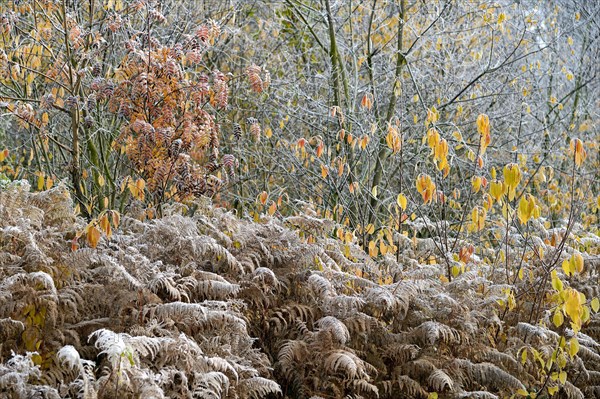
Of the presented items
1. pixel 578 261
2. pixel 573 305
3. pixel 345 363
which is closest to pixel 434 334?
pixel 345 363

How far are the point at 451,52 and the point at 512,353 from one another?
17.1 ft

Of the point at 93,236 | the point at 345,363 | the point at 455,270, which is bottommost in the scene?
the point at 345,363

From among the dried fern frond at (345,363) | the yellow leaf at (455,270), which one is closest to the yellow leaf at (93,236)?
the dried fern frond at (345,363)

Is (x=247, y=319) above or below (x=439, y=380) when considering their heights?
above

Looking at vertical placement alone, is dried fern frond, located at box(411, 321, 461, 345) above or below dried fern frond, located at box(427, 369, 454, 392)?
above

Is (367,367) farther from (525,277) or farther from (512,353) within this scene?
(525,277)

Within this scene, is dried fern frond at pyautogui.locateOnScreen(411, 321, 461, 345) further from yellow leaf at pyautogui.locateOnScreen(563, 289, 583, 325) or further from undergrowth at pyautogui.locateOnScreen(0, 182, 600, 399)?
yellow leaf at pyautogui.locateOnScreen(563, 289, 583, 325)

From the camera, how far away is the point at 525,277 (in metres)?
5.48

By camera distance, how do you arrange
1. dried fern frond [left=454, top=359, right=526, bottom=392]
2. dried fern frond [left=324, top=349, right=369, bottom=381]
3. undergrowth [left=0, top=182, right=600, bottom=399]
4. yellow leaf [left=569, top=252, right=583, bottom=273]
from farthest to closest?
1. dried fern frond [left=454, top=359, right=526, bottom=392]
2. yellow leaf [left=569, top=252, right=583, bottom=273]
3. dried fern frond [left=324, top=349, right=369, bottom=381]
4. undergrowth [left=0, top=182, right=600, bottom=399]

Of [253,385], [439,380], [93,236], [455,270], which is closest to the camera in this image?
[253,385]

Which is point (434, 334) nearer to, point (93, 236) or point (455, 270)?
point (455, 270)

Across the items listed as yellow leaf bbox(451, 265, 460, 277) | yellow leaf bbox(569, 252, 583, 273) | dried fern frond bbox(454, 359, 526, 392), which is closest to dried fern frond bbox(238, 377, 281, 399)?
dried fern frond bbox(454, 359, 526, 392)

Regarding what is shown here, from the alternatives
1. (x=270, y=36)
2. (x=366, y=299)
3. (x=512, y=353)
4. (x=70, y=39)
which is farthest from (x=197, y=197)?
(x=270, y=36)

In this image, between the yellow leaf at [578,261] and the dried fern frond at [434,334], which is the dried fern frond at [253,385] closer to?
the dried fern frond at [434,334]
